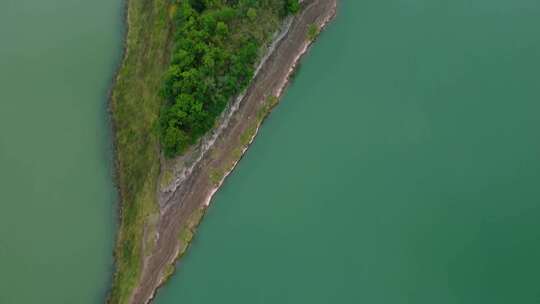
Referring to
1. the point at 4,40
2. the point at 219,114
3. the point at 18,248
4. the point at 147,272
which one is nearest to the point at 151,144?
the point at 219,114

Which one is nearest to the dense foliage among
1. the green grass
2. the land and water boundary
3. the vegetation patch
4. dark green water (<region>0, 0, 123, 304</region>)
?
the land and water boundary

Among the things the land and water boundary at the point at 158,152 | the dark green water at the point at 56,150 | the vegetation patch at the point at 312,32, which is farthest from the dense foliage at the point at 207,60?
the dark green water at the point at 56,150

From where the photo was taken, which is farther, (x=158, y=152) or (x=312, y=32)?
(x=312, y=32)

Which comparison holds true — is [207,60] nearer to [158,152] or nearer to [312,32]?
[158,152]

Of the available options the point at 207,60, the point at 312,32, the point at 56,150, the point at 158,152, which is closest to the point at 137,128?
the point at 158,152

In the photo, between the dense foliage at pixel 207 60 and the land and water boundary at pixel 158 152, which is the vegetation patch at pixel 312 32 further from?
the dense foliage at pixel 207 60

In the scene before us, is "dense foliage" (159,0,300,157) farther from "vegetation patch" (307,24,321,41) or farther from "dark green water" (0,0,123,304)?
"dark green water" (0,0,123,304)
